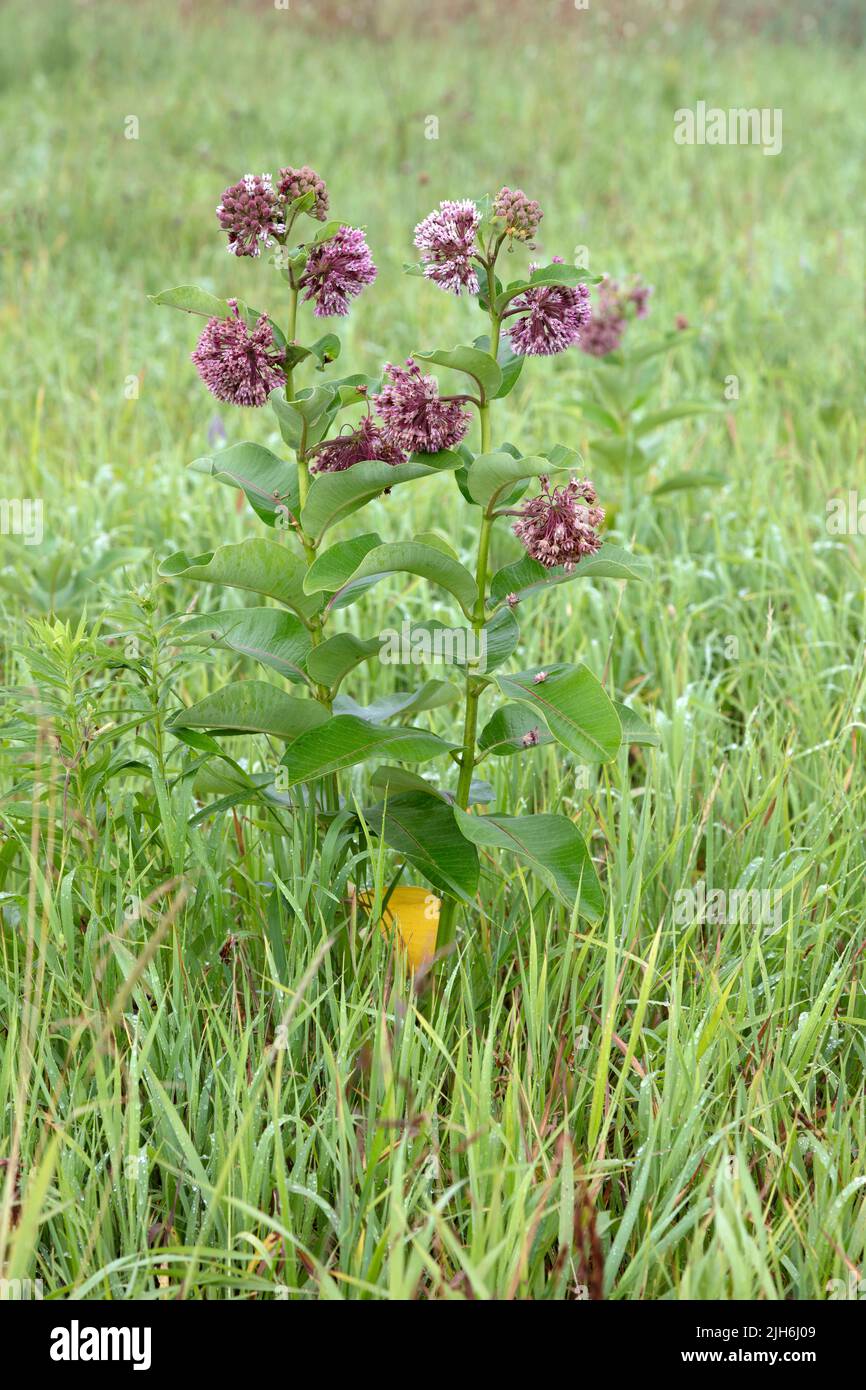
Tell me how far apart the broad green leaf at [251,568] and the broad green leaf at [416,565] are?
0.24ft

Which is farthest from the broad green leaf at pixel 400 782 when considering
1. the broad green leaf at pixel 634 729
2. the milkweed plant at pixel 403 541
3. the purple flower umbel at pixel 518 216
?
the purple flower umbel at pixel 518 216

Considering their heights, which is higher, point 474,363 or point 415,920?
point 474,363

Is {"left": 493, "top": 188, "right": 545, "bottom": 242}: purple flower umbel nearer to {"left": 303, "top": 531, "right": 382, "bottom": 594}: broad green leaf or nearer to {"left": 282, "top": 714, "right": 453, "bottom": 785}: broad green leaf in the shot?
{"left": 303, "top": 531, "right": 382, "bottom": 594}: broad green leaf

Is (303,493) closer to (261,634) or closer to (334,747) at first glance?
(261,634)

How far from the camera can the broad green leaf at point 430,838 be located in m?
1.73

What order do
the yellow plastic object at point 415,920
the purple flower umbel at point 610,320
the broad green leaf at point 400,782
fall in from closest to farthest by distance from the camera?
the broad green leaf at point 400,782 < the yellow plastic object at point 415,920 < the purple flower umbel at point 610,320

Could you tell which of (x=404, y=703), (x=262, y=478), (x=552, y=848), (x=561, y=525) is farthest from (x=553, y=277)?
(x=552, y=848)

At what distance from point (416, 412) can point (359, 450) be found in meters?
0.13

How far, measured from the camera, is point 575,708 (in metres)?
1.63

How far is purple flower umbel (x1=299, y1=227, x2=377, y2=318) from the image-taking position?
1.74 m

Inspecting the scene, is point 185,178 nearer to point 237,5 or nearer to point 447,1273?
point 237,5

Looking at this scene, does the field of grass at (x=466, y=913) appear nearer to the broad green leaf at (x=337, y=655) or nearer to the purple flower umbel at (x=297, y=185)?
the broad green leaf at (x=337, y=655)

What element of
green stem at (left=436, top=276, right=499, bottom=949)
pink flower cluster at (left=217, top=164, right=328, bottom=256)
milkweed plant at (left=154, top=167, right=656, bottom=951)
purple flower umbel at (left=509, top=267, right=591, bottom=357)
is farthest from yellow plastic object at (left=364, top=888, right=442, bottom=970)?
pink flower cluster at (left=217, top=164, right=328, bottom=256)

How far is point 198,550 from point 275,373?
185 cm
